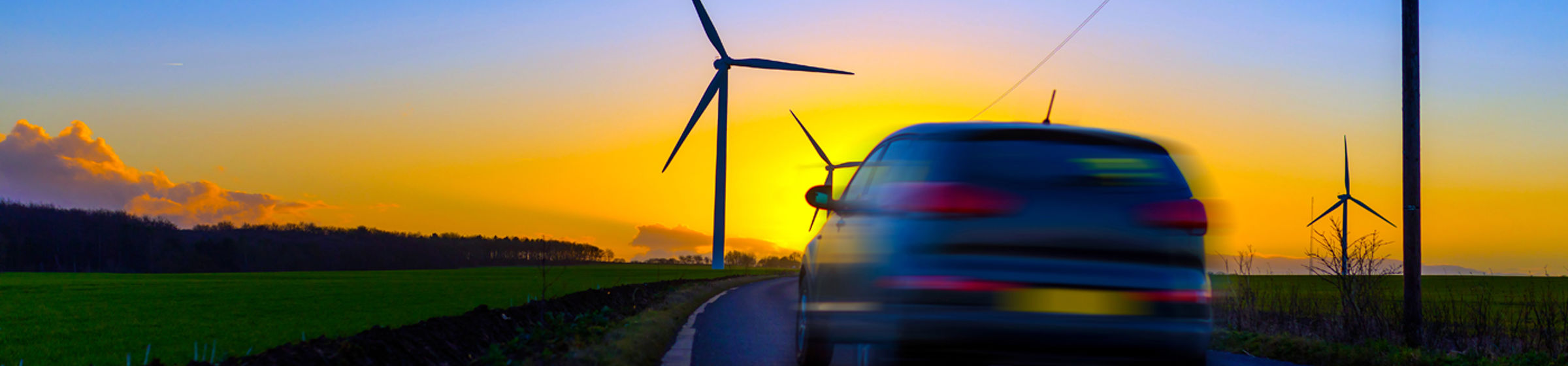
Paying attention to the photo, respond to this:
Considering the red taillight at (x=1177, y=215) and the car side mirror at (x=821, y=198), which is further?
the car side mirror at (x=821, y=198)

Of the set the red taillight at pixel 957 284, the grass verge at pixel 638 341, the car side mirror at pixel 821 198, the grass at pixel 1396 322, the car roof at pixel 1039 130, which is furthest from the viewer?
the grass at pixel 1396 322

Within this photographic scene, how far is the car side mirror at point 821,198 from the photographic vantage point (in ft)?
20.8

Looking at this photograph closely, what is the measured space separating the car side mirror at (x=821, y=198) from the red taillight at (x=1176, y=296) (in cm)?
211

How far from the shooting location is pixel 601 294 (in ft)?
71.7

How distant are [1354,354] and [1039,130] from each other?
6659mm

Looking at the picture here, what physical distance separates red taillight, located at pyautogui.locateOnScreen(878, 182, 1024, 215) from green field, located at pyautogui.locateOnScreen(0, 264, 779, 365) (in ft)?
32.3

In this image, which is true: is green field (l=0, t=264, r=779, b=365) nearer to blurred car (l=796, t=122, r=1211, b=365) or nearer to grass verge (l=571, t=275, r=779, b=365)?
grass verge (l=571, t=275, r=779, b=365)

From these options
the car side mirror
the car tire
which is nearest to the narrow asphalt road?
the car tire

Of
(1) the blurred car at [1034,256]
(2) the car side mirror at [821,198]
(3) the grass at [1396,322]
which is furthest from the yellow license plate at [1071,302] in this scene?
(3) the grass at [1396,322]

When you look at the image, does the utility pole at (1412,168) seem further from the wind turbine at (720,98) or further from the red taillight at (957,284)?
the wind turbine at (720,98)

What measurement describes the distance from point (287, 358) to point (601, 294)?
534 inches

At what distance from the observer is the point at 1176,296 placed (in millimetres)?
4676

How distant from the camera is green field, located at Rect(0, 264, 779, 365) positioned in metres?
15.2

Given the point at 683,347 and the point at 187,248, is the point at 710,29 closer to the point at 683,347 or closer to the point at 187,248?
the point at 683,347
